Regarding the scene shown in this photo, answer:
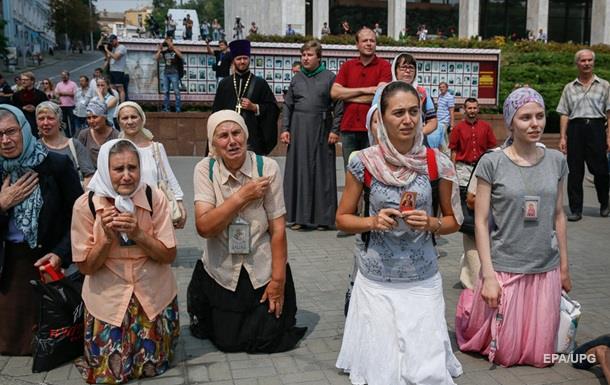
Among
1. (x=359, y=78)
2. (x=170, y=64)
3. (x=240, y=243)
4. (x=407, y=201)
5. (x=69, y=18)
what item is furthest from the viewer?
(x=69, y=18)

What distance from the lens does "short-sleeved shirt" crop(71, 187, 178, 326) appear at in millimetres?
3949

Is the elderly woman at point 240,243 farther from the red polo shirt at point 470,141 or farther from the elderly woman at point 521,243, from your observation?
the red polo shirt at point 470,141

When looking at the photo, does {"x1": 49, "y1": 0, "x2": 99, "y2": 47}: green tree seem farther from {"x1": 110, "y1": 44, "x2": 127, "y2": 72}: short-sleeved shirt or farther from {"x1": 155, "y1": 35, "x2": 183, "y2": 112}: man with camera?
{"x1": 155, "y1": 35, "x2": 183, "y2": 112}: man with camera

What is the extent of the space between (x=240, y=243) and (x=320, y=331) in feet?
3.69

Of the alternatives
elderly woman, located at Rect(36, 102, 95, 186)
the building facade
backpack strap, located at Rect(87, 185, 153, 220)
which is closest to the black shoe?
elderly woman, located at Rect(36, 102, 95, 186)

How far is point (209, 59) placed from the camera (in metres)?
15.8

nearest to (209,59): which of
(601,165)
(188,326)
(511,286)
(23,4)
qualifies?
(601,165)

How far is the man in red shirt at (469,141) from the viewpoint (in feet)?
27.8

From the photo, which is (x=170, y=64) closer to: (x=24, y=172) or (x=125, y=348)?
(x=24, y=172)

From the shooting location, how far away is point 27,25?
267 ft

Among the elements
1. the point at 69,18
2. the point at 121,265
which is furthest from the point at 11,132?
the point at 69,18

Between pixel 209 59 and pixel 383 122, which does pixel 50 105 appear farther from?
pixel 209 59

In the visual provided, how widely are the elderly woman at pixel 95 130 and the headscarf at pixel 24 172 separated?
1686 mm

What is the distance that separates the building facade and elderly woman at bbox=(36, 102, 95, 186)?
58.4 m
